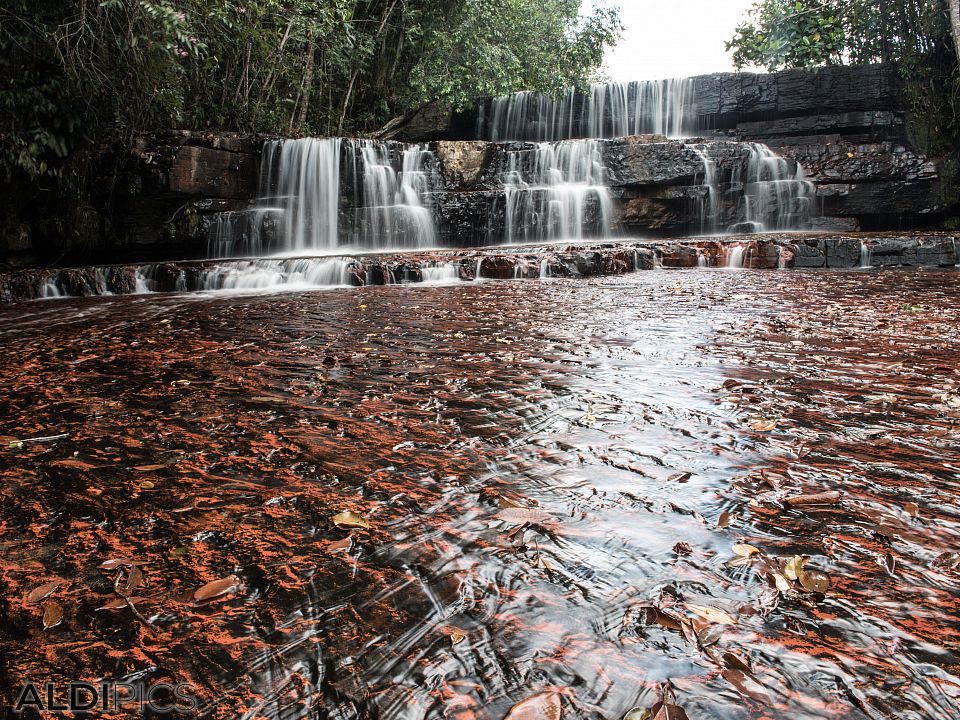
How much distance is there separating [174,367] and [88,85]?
955 cm

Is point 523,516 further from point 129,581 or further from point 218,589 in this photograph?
point 129,581

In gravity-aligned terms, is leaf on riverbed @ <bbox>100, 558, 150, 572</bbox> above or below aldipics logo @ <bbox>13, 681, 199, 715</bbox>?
above

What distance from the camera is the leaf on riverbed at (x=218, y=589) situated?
1209 millimetres

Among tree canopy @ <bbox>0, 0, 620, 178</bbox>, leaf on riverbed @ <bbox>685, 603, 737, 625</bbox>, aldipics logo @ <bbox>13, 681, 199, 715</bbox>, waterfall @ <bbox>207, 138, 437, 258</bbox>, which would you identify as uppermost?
tree canopy @ <bbox>0, 0, 620, 178</bbox>

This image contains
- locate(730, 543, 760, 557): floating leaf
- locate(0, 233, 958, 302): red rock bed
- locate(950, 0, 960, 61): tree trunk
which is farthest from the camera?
locate(950, 0, 960, 61): tree trunk

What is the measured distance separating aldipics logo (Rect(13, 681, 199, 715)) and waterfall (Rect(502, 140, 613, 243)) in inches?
496

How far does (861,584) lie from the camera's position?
1221 millimetres

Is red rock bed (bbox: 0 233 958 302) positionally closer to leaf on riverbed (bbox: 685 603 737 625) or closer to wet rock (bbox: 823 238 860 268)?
wet rock (bbox: 823 238 860 268)

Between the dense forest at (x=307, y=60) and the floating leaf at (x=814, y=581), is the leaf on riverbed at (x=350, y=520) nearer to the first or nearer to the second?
the floating leaf at (x=814, y=581)

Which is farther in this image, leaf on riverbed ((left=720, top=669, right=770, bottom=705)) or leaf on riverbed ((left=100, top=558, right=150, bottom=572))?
leaf on riverbed ((left=100, top=558, right=150, bottom=572))

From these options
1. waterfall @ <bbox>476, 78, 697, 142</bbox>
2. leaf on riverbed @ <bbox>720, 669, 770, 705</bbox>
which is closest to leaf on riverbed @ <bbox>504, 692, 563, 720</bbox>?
leaf on riverbed @ <bbox>720, 669, 770, 705</bbox>

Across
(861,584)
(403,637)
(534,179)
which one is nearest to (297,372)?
(403,637)

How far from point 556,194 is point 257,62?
7857 mm

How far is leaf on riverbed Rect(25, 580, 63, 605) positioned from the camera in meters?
1.20
